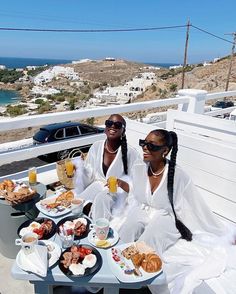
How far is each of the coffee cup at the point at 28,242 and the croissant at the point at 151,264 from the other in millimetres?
613

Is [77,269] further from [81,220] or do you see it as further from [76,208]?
[76,208]

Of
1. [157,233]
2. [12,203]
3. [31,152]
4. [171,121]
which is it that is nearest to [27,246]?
[12,203]

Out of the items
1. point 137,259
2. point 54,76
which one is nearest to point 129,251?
point 137,259

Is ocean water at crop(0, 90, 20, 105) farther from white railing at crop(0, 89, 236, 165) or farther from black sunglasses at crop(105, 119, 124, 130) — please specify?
black sunglasses at crop(105, 119, 124, 130)

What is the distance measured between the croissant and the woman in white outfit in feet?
1.46

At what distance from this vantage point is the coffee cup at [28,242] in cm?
154

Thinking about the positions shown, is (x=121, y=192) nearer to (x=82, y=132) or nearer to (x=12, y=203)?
(x=12, y=203)

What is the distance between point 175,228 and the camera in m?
2.14

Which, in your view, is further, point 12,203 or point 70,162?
point 70,162

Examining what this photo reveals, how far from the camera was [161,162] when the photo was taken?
220cm

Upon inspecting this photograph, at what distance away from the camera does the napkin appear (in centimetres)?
147

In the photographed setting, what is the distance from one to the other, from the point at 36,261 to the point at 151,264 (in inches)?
24.2

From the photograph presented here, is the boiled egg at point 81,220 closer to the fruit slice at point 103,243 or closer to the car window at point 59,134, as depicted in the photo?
the fruit slice at point 103,243

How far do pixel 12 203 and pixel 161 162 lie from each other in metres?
1.18
